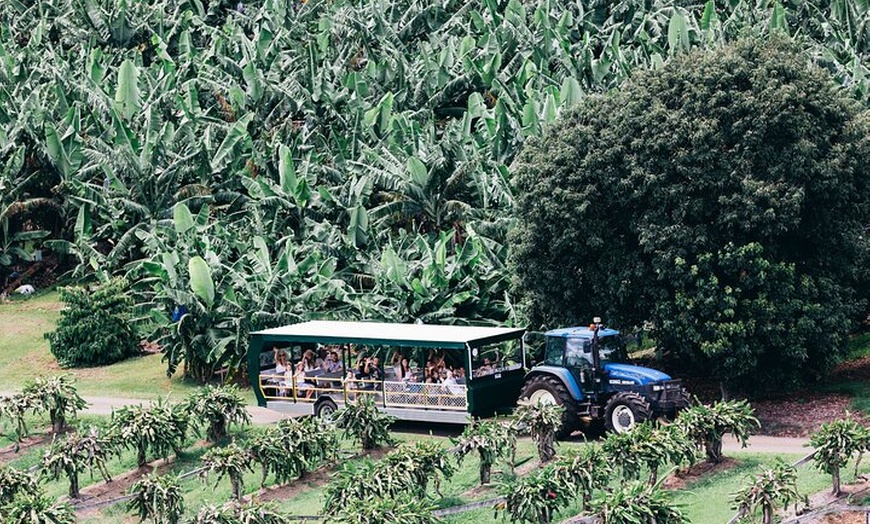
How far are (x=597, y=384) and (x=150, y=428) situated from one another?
8718mm

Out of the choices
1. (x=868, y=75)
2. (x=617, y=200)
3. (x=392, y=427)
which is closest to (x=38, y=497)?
(x=392, y=427)

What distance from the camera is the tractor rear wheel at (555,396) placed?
2622 centimetres

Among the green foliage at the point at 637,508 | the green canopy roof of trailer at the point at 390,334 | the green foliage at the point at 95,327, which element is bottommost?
the green foliage at the point at 637,508

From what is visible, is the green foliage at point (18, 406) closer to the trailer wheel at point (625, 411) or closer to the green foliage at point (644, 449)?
the trailer wheel at point (625, 411)

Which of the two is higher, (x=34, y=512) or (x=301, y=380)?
A: (x=301, y=380)

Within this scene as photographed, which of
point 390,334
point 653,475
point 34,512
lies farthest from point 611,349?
point 34,512

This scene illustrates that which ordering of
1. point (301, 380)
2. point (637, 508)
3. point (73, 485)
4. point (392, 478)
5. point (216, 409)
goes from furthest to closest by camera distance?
point (301, 380) → point (216, 409) → point (73, 485) → point (392, 478) → point (637, 508)

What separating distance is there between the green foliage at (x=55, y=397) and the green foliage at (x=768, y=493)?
15594 millimetres

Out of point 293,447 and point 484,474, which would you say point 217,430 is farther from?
point 484,474

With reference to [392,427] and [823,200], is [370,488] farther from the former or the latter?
[823,200]

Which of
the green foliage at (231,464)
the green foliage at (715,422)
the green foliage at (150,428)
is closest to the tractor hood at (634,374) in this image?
the green foliage at (715,422)

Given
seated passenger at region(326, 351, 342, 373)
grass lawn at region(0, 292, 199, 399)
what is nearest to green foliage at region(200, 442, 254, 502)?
seated passenger at region(326, 351, 342, 373)

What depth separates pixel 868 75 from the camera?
3997 centimetres

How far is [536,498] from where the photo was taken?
2088 cm
